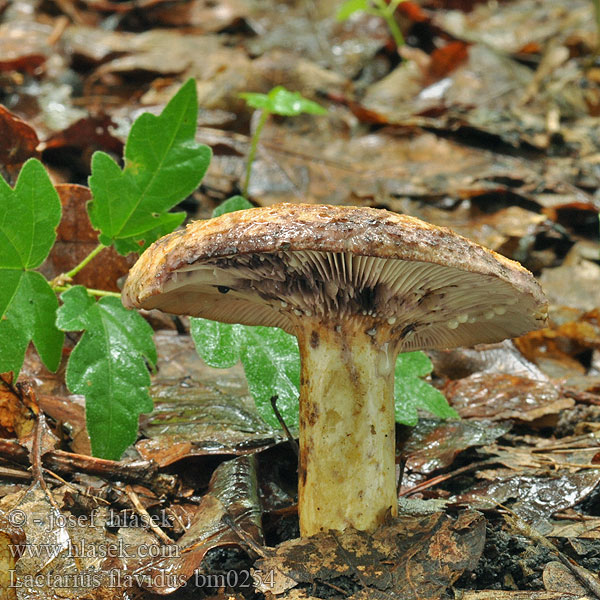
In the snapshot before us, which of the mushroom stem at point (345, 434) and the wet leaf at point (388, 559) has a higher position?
the mushroom stem at point (345, 434)

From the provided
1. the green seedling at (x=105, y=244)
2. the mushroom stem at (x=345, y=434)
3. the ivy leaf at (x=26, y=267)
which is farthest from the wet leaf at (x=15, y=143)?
the mushroom stem at (x=345, y=434)

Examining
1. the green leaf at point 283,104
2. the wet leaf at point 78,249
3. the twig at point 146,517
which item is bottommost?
the twig at point 146,517

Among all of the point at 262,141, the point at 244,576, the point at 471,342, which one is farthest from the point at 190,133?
the point at 262,141

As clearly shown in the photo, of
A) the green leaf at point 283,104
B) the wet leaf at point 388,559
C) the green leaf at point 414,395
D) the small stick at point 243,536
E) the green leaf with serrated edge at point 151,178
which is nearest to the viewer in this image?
the wet leaf at point 388,559

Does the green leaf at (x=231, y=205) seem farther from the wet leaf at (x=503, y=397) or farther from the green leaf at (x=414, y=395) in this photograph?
the wet leaf at (x=503, y=397)

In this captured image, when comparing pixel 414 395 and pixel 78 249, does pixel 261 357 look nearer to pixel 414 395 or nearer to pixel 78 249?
pixel 414 395

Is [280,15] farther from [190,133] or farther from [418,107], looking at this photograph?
[190,133]

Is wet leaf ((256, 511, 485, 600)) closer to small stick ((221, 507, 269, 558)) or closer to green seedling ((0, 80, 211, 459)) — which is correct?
small stick ((221, 507, 269, 558))

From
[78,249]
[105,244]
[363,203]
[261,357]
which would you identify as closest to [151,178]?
[105,244]
